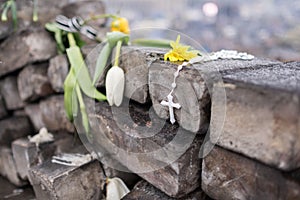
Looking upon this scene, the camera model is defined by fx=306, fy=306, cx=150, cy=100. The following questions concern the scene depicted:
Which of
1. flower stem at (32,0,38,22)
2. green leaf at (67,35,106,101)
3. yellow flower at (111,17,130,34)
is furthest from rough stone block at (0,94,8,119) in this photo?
yellow flower at (111,17,130,34)

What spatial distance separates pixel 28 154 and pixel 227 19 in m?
2.08

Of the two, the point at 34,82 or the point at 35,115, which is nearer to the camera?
the point at 34,82

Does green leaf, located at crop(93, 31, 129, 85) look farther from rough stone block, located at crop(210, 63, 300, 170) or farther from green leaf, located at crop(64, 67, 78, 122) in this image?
rough stone block, located at crop(210, 63, 300, 170)

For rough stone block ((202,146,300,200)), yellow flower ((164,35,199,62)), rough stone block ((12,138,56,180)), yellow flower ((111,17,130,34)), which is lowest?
rough stone block ((12,138,56,180))

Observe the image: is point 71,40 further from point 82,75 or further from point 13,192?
point 13,192

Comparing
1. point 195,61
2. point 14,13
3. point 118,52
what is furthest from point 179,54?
point 14,13

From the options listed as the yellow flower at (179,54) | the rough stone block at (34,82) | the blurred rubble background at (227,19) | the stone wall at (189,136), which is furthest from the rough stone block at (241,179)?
the blurred rubble background at (227,19)

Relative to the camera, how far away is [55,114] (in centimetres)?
148

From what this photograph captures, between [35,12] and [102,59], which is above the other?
[35,12]

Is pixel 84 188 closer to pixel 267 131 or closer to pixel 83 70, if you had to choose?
pixel 83 70

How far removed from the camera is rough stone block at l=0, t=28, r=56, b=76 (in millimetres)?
1443

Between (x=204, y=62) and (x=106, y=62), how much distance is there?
39 centimetres

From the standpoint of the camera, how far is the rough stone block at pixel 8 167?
4.70 feet

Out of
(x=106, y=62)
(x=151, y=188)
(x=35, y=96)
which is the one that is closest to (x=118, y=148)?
(x=151, y=188)
